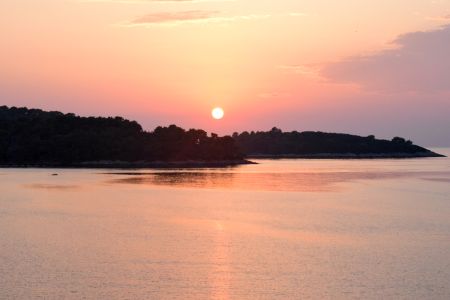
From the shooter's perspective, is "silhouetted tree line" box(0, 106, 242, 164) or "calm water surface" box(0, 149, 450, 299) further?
"silhouetted tree line" box(0, 106, 242, 164)

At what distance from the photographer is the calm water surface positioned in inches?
964

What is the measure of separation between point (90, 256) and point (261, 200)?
35.6m

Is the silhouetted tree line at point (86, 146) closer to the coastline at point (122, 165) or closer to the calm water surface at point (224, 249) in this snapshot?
the coastline at point (122, 165)

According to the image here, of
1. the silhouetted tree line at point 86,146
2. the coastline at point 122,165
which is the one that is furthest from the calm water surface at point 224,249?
the silhouetted tree line at point 86,146

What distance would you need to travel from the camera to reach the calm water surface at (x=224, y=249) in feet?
80.3

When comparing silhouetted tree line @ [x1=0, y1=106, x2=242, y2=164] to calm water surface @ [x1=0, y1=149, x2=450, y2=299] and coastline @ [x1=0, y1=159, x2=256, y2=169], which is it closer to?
coastline @ [x1=0, y1=159, x2=256, y2=169]

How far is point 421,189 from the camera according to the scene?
82.6m

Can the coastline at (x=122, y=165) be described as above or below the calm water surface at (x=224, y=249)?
above

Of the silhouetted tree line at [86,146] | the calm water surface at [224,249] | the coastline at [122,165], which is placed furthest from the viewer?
the silhouetted tree line at [86,146]

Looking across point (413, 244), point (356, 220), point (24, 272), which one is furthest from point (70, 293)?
point (356, 220)

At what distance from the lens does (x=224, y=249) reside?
33.3m

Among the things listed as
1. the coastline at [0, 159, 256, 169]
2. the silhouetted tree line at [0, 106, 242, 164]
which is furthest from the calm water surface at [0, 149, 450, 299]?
the silhouetted tree line at [0, 106, 242, 164]

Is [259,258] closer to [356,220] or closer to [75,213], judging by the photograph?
[356,220]

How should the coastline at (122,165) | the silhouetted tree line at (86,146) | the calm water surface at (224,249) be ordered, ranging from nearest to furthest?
the calm water surface at (224,249)
the coastline at (122,165)
the silhouetted tree line at (86,146)
